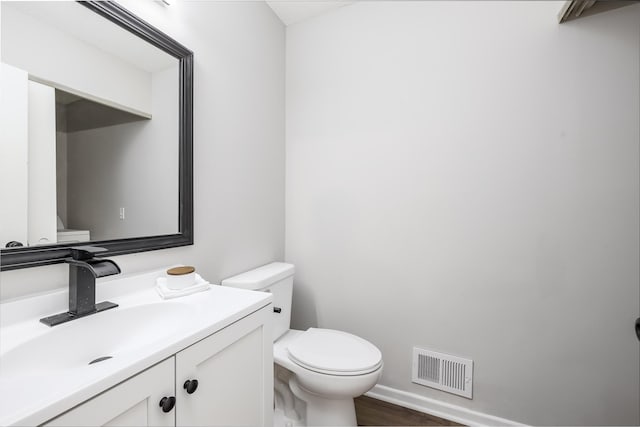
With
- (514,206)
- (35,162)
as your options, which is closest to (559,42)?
(514,206)

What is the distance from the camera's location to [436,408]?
1411 millimetres

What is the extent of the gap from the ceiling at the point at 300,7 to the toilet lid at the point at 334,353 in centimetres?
178

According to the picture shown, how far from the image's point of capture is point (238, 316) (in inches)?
31.2

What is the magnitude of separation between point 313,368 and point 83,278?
0.84 meters

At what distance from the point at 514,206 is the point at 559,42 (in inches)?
27.7

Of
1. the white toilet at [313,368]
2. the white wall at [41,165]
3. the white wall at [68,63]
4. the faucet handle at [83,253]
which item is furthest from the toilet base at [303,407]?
Answer: the white wall at [68,63]

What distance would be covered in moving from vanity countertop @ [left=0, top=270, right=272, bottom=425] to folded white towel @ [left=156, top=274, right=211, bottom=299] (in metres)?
0.02

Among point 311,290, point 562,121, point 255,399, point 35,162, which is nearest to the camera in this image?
point 35,162

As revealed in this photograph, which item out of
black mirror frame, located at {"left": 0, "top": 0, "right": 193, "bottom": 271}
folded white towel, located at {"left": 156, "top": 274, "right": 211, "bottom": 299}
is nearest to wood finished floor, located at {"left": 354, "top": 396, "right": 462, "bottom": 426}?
folded white towel, located at {"left": 156, "top": 274, "right": 211, "bottom": 299}

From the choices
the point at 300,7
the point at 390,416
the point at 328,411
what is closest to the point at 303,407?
the point at 328,411

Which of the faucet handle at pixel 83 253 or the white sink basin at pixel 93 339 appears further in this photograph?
the faucet handle at pixel 83 253

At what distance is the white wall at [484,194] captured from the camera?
1.14 meters

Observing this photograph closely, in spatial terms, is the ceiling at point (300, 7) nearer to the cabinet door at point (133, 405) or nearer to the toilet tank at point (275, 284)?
the toilet tank at point (275, 284)

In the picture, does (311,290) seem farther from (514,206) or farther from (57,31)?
(57,31)
